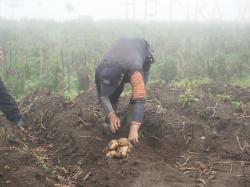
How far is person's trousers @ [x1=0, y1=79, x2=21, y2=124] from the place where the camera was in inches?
244

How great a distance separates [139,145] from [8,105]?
203 cm

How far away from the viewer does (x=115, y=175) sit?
4.51m

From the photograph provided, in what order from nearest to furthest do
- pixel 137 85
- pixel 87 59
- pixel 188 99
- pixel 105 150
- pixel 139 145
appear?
pixel 137 85 < pixel 105 150 < pixel 139 145 < pixel 188 99 < pixel 87 59

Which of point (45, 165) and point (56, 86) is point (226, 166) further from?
point (56, 86)

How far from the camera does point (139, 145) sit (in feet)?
18.0

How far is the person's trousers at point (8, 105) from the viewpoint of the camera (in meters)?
6.20

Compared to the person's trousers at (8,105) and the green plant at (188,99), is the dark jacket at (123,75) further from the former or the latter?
the green plant at (188,99)

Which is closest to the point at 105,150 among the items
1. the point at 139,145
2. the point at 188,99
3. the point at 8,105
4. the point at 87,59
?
the point at 139,145

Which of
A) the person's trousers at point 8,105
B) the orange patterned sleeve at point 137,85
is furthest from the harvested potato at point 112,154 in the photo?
the person's trousers at point 8,105

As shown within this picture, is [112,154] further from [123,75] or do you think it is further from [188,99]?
[188,99]

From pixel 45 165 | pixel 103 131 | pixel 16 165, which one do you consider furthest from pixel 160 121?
pixel 16 165

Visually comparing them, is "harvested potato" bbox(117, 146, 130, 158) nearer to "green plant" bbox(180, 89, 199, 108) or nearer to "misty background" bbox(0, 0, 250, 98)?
"green plant" bbox(180, 89, 199, 108)

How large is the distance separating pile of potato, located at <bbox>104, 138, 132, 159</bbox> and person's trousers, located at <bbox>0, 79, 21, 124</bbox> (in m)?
1.80

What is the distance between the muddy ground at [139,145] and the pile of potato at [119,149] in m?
0.09
